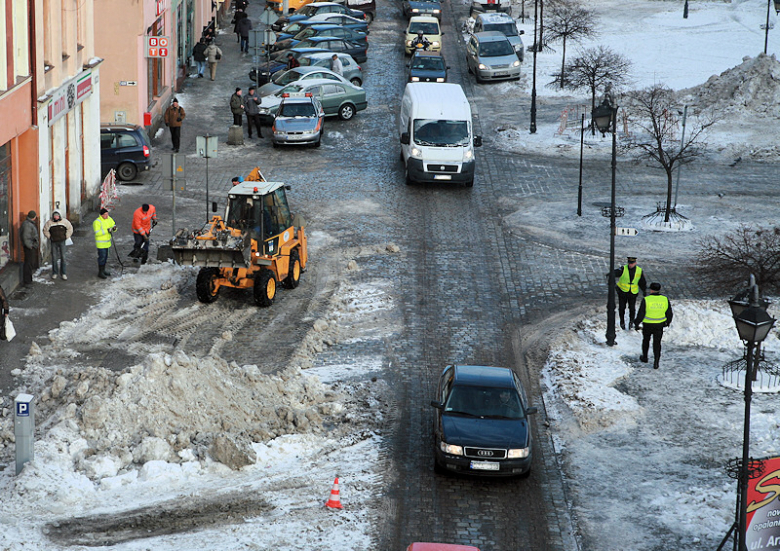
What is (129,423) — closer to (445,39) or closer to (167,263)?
(167,263)

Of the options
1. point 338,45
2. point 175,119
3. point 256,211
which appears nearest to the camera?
point 256,211

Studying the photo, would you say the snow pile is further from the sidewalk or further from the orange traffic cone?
the orange traffic cone

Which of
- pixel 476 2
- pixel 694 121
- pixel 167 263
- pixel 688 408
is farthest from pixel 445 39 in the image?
pixel 688 408

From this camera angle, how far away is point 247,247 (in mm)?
21000

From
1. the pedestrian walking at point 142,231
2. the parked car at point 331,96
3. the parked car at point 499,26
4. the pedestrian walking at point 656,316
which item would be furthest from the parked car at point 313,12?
the pedestrian walking at point 656,316

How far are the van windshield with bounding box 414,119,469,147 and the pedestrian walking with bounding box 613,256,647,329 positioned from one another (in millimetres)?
10922

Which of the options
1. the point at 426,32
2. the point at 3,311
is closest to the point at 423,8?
the point at 426,32

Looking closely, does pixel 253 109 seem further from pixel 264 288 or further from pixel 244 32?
pixel 264 288

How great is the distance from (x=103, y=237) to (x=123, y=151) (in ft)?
30.2

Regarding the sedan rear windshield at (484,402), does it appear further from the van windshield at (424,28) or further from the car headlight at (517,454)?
the van windshield at (424,28)

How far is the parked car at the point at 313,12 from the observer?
5481 centimetres

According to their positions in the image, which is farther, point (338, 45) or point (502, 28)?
point (502, 28)

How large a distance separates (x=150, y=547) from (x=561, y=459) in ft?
19.9

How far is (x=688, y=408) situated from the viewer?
17.6 m
